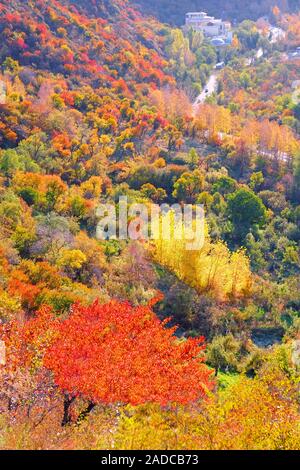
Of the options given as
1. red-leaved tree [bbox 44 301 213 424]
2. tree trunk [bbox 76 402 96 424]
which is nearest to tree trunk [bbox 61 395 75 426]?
red-leaved tree [bbox 44 301 213 424]

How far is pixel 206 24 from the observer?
4995 inches

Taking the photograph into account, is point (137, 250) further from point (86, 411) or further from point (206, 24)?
point (206, 24)

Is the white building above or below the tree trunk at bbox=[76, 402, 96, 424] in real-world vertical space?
above

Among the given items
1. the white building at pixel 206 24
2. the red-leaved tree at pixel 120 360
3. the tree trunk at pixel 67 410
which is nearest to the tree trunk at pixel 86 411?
the red-leaved tree at pixel 120 360

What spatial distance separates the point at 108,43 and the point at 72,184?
151 feet

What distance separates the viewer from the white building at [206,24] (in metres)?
125

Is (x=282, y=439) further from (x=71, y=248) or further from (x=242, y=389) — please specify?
(x=71, y=248)

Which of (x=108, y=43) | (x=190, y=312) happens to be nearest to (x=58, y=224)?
(x=190, y=312)

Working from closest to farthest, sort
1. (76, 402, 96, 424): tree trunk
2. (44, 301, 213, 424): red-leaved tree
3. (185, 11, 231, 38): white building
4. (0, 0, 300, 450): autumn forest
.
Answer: (0, 0, 300, 450): autumn forest → (76, 402, 96, 424): tree trunk → (44, 301, 213, 424): red-leaved tree → (185, 11, 231, 38): white building

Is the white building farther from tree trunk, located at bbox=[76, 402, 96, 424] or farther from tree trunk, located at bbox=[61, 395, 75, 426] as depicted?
tree trunk, located at bbox=[61, 395, 75, 426]

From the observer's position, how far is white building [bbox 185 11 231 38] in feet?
412

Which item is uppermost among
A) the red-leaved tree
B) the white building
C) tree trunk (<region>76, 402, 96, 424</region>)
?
the white building

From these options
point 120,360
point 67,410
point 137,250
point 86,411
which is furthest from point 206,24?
point 67,410

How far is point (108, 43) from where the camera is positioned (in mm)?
87312
